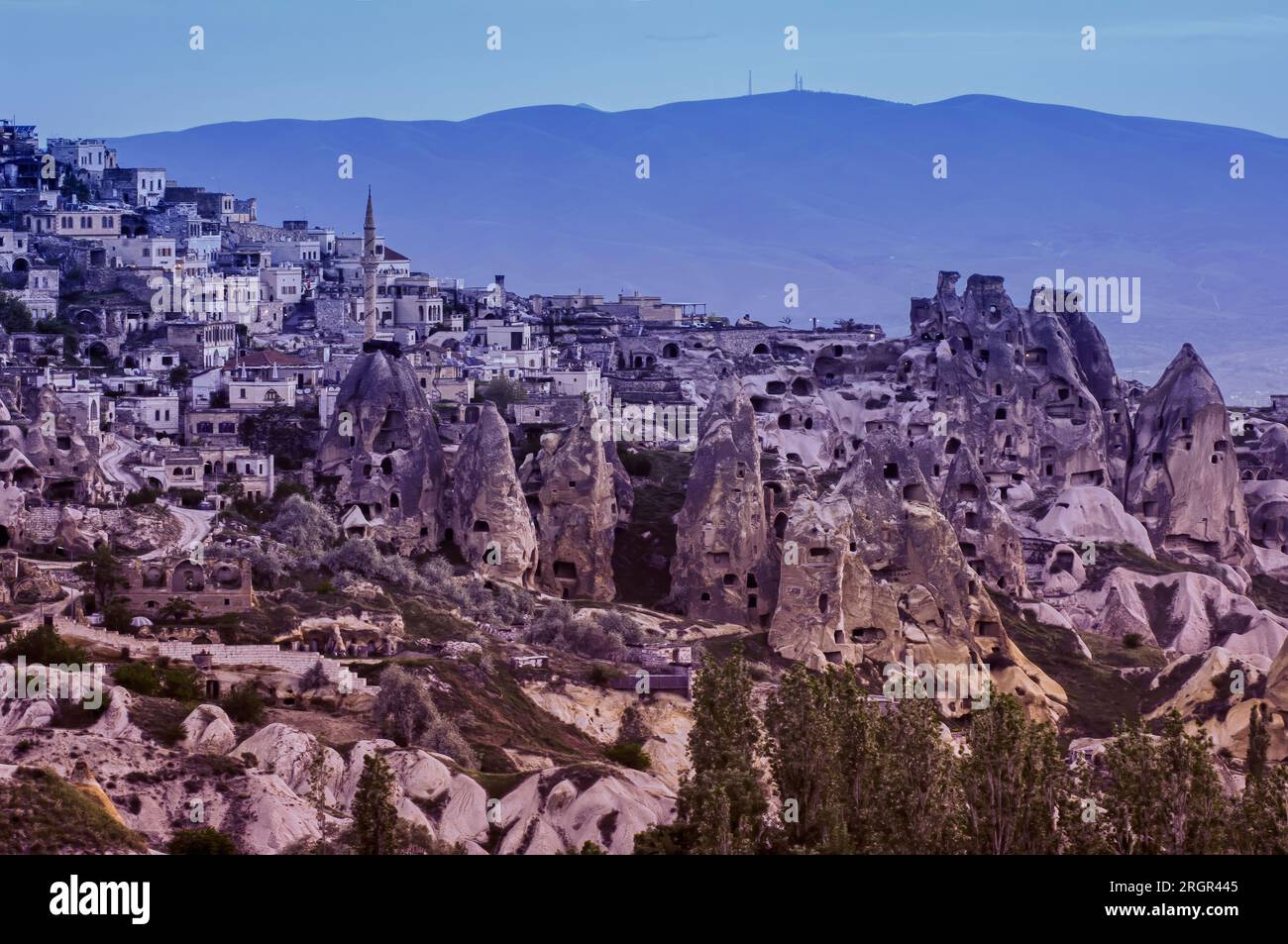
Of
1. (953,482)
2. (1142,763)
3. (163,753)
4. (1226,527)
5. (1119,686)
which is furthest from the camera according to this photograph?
(1226,527)

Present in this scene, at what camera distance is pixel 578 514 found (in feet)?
209

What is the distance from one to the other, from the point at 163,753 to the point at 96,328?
152 ft

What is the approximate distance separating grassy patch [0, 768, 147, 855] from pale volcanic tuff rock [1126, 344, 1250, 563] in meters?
49.0

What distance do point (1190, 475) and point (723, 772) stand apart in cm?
4565

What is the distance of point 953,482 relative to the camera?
2687 inches

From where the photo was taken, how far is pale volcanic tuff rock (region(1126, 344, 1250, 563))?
7812 centimetres

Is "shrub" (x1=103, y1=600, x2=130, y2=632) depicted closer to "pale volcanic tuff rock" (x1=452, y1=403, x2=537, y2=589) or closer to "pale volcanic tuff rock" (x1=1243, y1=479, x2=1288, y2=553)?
"pale volcanic tuff rock" (x1=452, y1=403, x2=537, y2=589)

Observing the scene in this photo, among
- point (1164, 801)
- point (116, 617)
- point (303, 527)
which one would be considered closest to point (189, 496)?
point (303, 527)

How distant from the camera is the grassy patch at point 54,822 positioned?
103 ft

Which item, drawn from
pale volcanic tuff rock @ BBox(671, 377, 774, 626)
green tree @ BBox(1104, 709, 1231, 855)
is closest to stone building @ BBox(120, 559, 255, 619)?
pale volcanic tuff rock @ BBox(671, 377, 774, 626)

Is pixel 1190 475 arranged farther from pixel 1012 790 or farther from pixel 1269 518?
pixel 1012 790

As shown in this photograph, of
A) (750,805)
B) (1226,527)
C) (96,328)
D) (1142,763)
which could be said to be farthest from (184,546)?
(1226,527)
